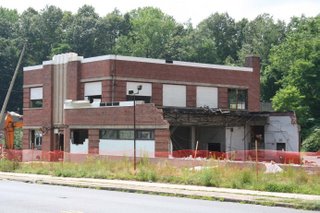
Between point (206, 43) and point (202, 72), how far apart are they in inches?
2093

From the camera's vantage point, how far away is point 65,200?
19.9 meters

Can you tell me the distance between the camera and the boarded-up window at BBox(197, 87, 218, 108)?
2074 inches

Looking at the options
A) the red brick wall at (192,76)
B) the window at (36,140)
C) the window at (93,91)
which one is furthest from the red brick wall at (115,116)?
the window at (36,140)

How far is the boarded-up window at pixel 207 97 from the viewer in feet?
173

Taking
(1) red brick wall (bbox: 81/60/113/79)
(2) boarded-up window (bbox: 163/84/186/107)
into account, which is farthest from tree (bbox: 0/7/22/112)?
(2) boarded-up window (bbox: 163/84/186/107)

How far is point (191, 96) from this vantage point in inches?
2056

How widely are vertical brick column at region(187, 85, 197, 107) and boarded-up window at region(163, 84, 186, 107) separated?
0.40 m

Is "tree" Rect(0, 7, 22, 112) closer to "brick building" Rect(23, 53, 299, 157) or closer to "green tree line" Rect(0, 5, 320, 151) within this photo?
"green tree line" Rect(0, 5, 320, 151)

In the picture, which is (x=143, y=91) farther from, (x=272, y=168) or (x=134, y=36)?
(x=134, y=36)

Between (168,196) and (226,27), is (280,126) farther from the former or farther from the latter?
(226,27)

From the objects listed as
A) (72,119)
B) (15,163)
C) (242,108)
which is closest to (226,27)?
(242,108)

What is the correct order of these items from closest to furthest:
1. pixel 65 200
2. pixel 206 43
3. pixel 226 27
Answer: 1. pixel 65 200
2. pixel 206 43
3. pixel 226 27

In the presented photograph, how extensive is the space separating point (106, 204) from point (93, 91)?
3136 cm

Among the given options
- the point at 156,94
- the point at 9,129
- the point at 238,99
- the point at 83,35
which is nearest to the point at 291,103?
the point at 238,99
